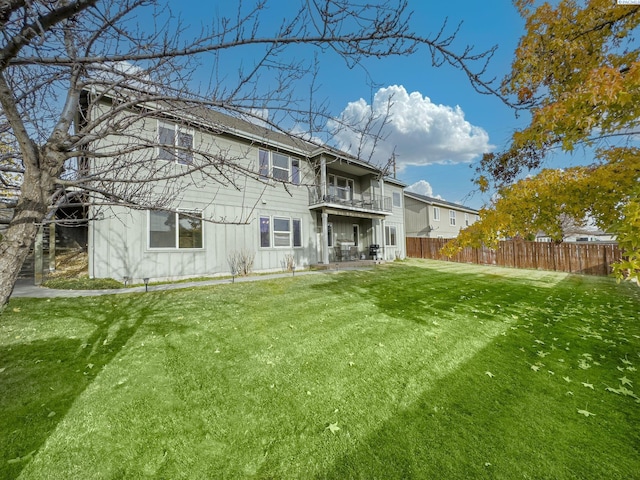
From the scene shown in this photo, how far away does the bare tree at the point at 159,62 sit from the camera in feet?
5.53

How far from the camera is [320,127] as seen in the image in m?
2.48

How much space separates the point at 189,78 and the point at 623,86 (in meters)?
4.06

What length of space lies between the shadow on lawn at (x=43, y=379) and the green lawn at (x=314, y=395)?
0.06ft

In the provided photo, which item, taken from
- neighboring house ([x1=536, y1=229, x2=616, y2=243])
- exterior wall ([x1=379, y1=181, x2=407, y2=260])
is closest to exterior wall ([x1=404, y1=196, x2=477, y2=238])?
exterior wall ([x1=379, y1=181, x2=407, y2=260])

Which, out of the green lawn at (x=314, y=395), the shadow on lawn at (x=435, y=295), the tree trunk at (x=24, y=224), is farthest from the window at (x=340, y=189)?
the tree trunk at (x=24, y=224)

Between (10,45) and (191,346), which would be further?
(191,346)

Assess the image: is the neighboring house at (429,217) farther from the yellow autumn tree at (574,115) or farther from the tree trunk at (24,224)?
the tree trunk at (24,224)

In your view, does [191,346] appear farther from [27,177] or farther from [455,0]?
[455,0]

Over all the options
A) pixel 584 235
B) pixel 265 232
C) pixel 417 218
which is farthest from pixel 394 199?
pixel 584 235

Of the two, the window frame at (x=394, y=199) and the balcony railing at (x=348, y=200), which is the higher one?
the window frame at (x=394, y=199)

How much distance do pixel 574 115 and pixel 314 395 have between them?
403cm

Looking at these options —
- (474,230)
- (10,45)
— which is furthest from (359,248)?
(10,45)

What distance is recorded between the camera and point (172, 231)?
10.1 m

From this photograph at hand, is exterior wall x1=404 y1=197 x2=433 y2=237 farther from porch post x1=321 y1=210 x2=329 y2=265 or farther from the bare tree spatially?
the bare tree
